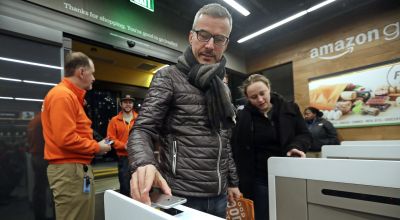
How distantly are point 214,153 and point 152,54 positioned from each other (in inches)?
114

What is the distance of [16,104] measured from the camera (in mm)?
2195

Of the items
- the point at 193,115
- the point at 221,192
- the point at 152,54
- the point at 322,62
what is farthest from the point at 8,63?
the point at 322,62

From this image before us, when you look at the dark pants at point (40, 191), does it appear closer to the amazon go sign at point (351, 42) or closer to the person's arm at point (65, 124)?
the person's arm at point (65, 124)

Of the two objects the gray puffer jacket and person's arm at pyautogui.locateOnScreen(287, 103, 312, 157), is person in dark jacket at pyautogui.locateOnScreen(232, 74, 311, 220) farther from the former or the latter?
the gray puffer jacket

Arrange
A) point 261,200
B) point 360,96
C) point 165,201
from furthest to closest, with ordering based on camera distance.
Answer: point 360,96, point 261,200, point 165,201

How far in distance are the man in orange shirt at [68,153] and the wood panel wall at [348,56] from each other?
407 cm

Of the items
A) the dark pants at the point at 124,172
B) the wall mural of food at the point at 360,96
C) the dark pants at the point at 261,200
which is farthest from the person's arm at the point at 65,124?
the wall mural of food at the point at 360,96

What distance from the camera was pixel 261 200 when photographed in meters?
1.73

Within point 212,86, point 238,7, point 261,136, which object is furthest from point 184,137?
point 238,7

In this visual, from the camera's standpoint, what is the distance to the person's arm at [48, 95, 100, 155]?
5.26ft

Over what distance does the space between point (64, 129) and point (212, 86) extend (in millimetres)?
1146

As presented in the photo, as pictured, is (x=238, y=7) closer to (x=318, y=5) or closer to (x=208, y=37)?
(x=318, y=5)

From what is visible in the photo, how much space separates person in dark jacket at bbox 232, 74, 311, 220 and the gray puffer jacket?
2.78 feet

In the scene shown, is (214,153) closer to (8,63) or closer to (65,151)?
(65,151)
